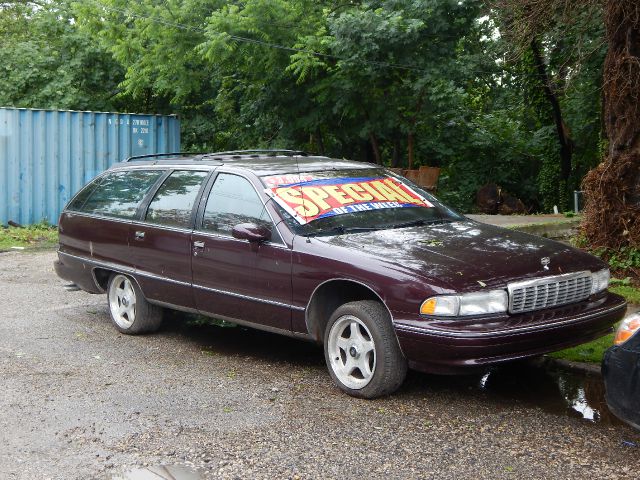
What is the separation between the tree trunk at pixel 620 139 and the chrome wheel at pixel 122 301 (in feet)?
17.6

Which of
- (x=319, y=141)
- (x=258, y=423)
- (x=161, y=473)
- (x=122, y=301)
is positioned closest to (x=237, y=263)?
(x=258, y=423)

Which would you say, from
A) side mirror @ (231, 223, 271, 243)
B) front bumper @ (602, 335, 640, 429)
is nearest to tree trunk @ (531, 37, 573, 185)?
side mirror @ (231, 223, 271, 243)

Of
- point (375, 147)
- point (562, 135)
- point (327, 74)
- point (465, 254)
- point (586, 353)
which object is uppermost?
point (327, 74)

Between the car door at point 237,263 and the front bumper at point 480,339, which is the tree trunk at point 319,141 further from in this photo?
the front bumper at point 480,339

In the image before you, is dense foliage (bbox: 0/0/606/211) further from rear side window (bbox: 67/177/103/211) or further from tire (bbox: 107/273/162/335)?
tire (bbox: 107/273/162/335)

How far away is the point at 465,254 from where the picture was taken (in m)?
5.71

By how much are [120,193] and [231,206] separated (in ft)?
5.59

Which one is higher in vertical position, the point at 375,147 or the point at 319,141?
the point at 319,141

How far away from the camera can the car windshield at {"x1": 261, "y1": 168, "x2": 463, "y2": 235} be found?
6.28 metres

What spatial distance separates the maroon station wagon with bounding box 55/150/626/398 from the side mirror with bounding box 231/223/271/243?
0.01 meters

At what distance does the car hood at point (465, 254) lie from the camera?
536 cm

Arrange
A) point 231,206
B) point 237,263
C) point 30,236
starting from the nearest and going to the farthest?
point 237,263 < point 231,206 < point 30,236

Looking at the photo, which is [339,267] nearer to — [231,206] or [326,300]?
[326,300]

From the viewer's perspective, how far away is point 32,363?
671cm
